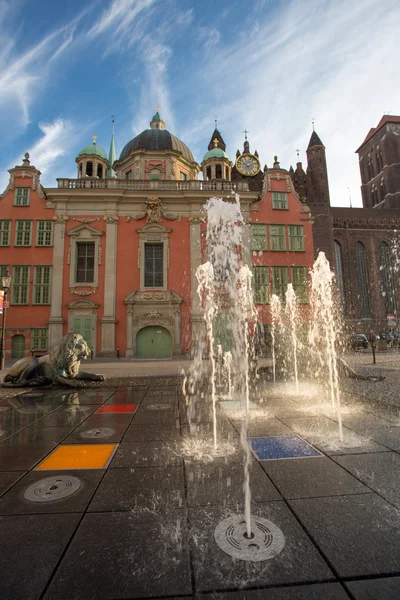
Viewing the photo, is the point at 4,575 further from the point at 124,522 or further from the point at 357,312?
the point at 357,312

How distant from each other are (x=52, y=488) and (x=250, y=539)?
1.83m

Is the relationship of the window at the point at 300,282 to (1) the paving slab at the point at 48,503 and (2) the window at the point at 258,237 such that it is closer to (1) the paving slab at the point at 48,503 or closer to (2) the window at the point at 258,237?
(2) the window at the point at 258,237

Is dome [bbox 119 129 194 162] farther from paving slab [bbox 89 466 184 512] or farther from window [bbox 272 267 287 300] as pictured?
paving slab [bbox 89 466 184 512]

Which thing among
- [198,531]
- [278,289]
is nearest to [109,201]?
[278,289]

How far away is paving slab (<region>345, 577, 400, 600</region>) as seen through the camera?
172 centimetres

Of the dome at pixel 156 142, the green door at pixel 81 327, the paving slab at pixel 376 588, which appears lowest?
the paving slab at pixel 376 588

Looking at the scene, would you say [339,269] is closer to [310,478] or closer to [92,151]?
[92,151]

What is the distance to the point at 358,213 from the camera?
52.0 metres

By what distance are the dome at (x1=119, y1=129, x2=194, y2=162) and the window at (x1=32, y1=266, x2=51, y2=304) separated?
1322 centimetres

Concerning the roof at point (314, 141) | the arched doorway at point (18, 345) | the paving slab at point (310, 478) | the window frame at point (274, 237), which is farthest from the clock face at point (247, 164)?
the paving slab at point (310, 478)

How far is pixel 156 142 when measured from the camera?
29.6 m

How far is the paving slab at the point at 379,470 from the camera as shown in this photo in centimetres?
285

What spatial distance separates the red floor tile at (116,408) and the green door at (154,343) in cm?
1543

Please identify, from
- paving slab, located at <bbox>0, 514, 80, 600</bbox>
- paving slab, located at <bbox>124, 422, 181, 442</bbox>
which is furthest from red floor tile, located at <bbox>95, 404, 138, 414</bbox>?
paving slab, located at <bbox>0, 514, 80, 600</bbox>
